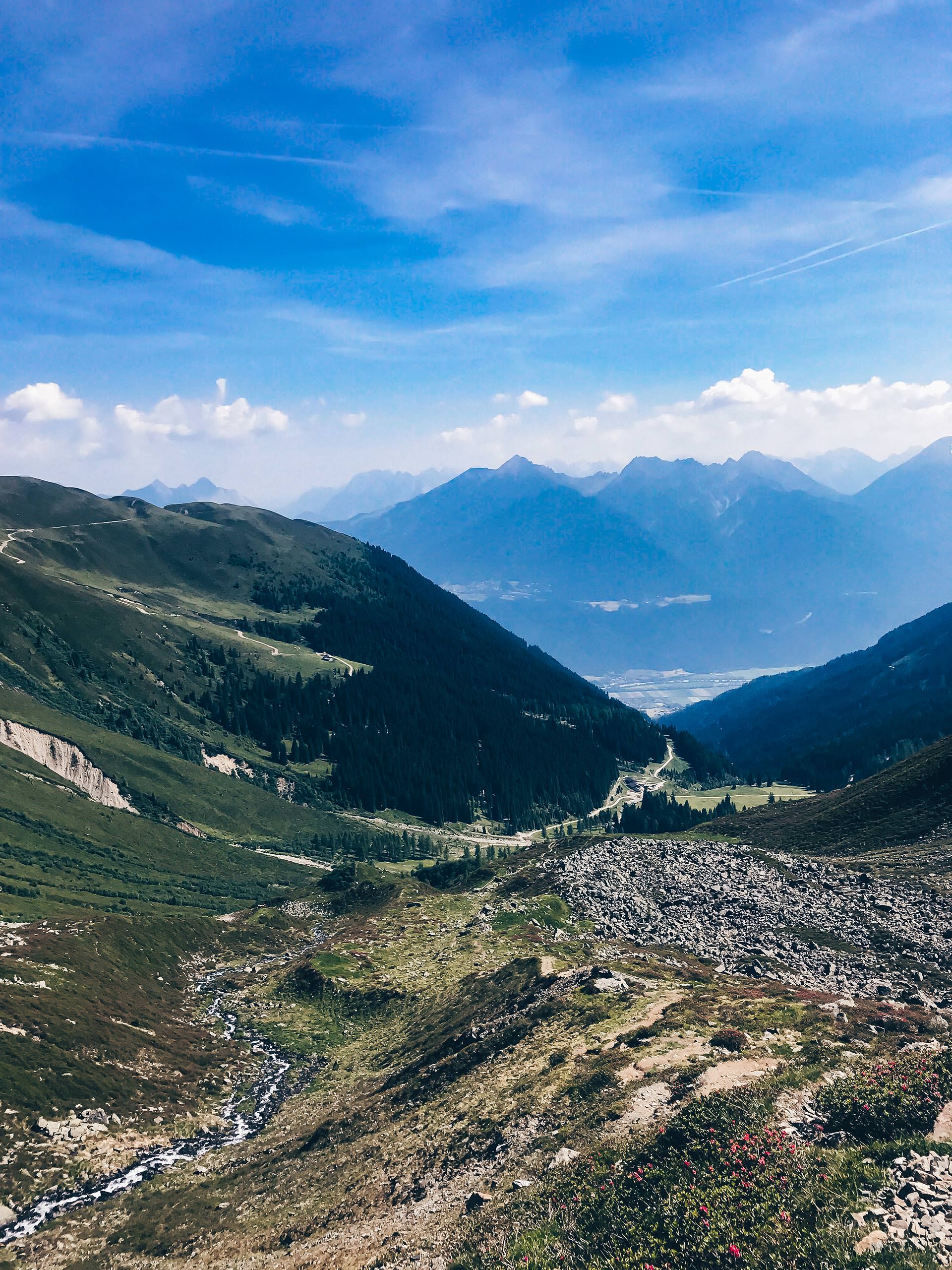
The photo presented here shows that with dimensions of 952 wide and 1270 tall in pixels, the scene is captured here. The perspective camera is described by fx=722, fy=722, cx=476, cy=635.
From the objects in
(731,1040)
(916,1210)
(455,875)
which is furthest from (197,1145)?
(455,875)

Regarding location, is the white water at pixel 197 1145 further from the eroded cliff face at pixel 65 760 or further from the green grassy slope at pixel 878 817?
the eroded cliff face at pixel 65 760

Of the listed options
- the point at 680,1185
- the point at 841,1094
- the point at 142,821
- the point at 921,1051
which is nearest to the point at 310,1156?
the point at 680,1185

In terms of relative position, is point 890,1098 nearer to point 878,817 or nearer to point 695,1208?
point 695,1208

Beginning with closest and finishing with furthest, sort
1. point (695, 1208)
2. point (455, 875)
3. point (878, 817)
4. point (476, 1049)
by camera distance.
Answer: point (695, 1208) < point (476, 1049) < point (878, 817) < point (455, 875)

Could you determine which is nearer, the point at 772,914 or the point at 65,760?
the point at 772,914

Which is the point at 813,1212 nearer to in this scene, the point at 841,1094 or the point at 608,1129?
the point at 841,1094

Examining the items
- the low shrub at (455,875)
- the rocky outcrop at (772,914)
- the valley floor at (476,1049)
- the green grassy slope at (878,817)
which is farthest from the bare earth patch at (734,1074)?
the low shrub at (455,875)
